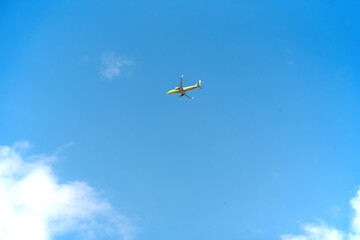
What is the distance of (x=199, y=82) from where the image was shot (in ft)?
630

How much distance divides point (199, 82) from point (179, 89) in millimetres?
13014

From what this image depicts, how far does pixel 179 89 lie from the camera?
19275 centimetres
